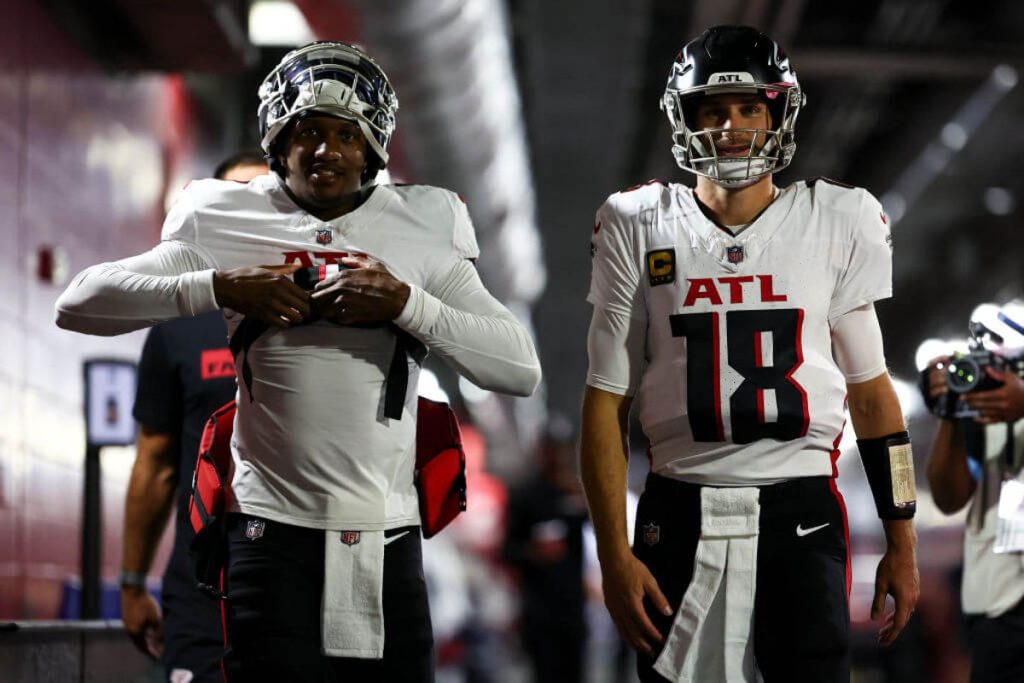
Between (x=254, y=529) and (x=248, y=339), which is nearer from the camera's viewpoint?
(x=254, y=529)

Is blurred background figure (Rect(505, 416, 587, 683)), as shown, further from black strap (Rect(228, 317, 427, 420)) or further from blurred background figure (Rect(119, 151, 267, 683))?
black strap (Rect(228, 317, 427, 420))

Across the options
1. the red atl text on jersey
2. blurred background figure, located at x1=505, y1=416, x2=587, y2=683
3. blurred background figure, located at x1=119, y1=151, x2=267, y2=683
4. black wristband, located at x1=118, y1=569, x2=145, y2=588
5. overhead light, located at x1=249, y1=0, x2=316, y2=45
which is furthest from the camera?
overhead light, located at x1=249, y1=0, x2=316, y2=45

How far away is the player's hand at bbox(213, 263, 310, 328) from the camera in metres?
3.21

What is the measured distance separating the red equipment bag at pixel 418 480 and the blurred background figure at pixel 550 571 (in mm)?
4743

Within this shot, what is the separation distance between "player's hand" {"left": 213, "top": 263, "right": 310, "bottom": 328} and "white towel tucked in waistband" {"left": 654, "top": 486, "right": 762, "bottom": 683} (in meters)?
0.91

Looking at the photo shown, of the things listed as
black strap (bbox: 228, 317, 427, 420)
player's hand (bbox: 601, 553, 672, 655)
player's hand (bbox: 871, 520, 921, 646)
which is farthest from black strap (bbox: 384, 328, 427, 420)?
player's hand (bbox: 871, 520, 921, 646)

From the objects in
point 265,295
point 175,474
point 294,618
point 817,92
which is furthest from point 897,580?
point 817,92

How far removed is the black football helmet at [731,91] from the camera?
11.2 ft

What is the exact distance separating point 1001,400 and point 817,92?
10.1m

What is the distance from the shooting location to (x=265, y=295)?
321 centimetres

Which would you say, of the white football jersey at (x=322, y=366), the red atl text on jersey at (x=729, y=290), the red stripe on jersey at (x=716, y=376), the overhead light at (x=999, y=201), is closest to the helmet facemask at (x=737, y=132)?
the red atl text on jersey at (x=729, y=290)

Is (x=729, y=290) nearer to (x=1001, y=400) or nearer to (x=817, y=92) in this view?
(x=1001, y=400)

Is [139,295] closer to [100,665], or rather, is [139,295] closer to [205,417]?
[205,417]

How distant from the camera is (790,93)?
11.5 ft
